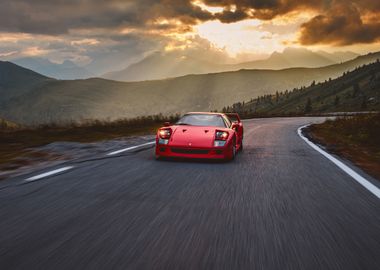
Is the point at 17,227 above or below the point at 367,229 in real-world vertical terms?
above

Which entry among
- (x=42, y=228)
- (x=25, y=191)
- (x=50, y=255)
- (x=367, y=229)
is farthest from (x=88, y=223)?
(x=367, y=229)

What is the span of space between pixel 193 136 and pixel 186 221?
519 cm

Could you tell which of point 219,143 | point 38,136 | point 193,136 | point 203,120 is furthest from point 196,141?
point 38,136

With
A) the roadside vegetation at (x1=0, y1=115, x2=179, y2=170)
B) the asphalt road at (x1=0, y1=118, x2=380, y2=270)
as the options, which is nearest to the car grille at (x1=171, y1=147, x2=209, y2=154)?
the asphalt road at (x1=0, y1=118, x2=380, y2=270)

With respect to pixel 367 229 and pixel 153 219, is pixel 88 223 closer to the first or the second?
pixel 153 219

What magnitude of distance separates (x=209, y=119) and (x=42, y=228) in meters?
7.08

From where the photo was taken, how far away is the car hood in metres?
9.34

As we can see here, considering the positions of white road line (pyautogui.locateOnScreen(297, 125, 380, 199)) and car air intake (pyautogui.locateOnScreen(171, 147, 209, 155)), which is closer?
white road line (pyautogui.locateOnScreen(297, 125, 380, 199))

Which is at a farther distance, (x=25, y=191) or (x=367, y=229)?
(x=25, y=191)

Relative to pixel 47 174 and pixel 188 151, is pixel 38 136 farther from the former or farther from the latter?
pixel 47 174

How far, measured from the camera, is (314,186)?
6.77 m

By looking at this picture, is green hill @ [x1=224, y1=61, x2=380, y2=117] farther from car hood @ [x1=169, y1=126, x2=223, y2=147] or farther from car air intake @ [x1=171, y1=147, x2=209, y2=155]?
car air intake @ [x1=171, y1=147, x2=209, y2=155]

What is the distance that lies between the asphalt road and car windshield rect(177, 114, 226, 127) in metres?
2.77

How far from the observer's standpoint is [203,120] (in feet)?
35.2
